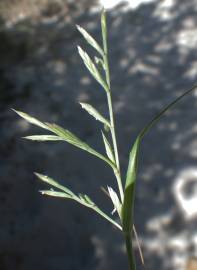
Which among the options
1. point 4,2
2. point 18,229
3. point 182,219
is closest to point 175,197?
point 182,219

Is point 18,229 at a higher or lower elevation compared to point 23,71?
lower

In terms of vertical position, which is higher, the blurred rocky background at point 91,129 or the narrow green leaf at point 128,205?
the blurred rocky background at point 91,129

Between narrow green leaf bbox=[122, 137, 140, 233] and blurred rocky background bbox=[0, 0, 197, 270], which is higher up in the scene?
blurred rocky background bbox=[0, 0, 197, 270]

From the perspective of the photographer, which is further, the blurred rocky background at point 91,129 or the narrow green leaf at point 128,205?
the blurred rocky background at point 91,129

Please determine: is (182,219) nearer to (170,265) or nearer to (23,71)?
(170,265)

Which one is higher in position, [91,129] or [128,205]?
[91,129]

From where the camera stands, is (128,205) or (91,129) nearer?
(128,205)

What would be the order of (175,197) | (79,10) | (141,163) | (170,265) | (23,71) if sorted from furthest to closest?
(79,10) < (23,71) < (141,163) < (175,197) < (170,265)

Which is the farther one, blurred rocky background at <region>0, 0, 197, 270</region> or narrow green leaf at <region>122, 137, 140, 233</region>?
blurred rocky background at <region>0, 0, 197, 270</region>
